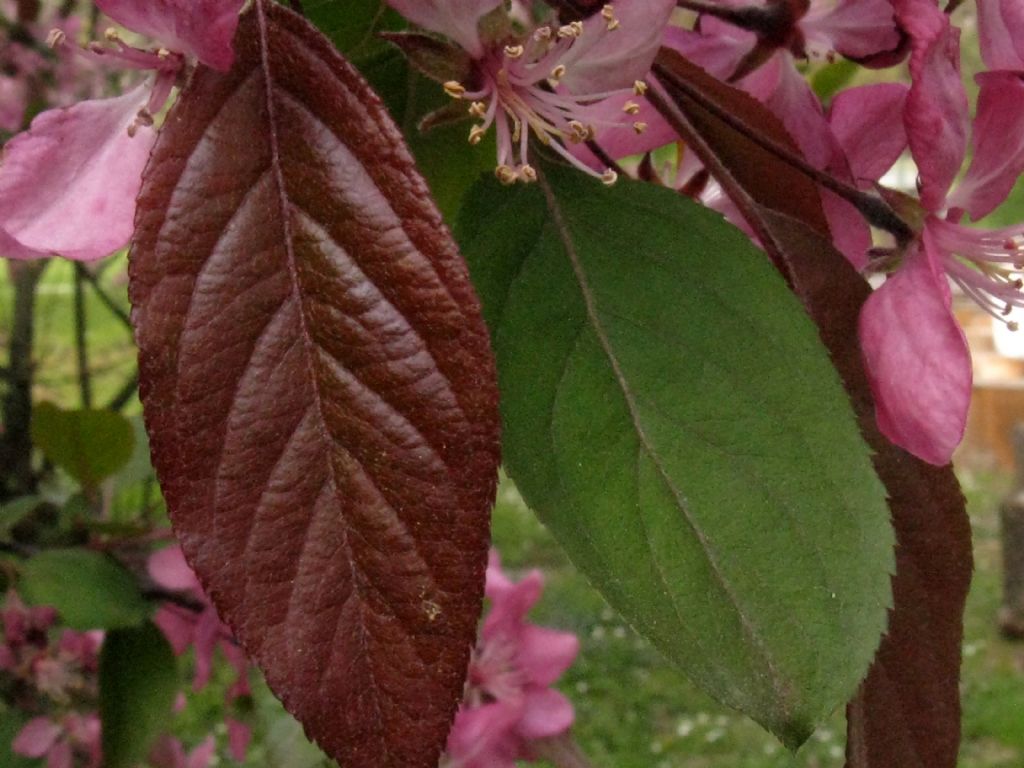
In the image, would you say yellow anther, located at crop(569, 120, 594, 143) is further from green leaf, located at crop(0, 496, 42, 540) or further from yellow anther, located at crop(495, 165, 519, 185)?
green leaf, located at crop(0, 496, 42, 540)

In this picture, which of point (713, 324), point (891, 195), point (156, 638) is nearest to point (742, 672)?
point (713, 324)

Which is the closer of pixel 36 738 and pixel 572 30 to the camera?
pixel 572 30

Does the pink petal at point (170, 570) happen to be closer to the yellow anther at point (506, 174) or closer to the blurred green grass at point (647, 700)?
the yellow anther at point (506, 174)

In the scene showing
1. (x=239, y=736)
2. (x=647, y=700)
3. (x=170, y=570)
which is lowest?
(x=647, y=700)

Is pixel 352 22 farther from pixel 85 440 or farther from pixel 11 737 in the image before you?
pixel 11 737

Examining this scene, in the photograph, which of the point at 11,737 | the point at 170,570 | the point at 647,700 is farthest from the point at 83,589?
the point at 647,700

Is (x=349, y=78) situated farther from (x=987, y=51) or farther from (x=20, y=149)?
(x=987, y=51)
